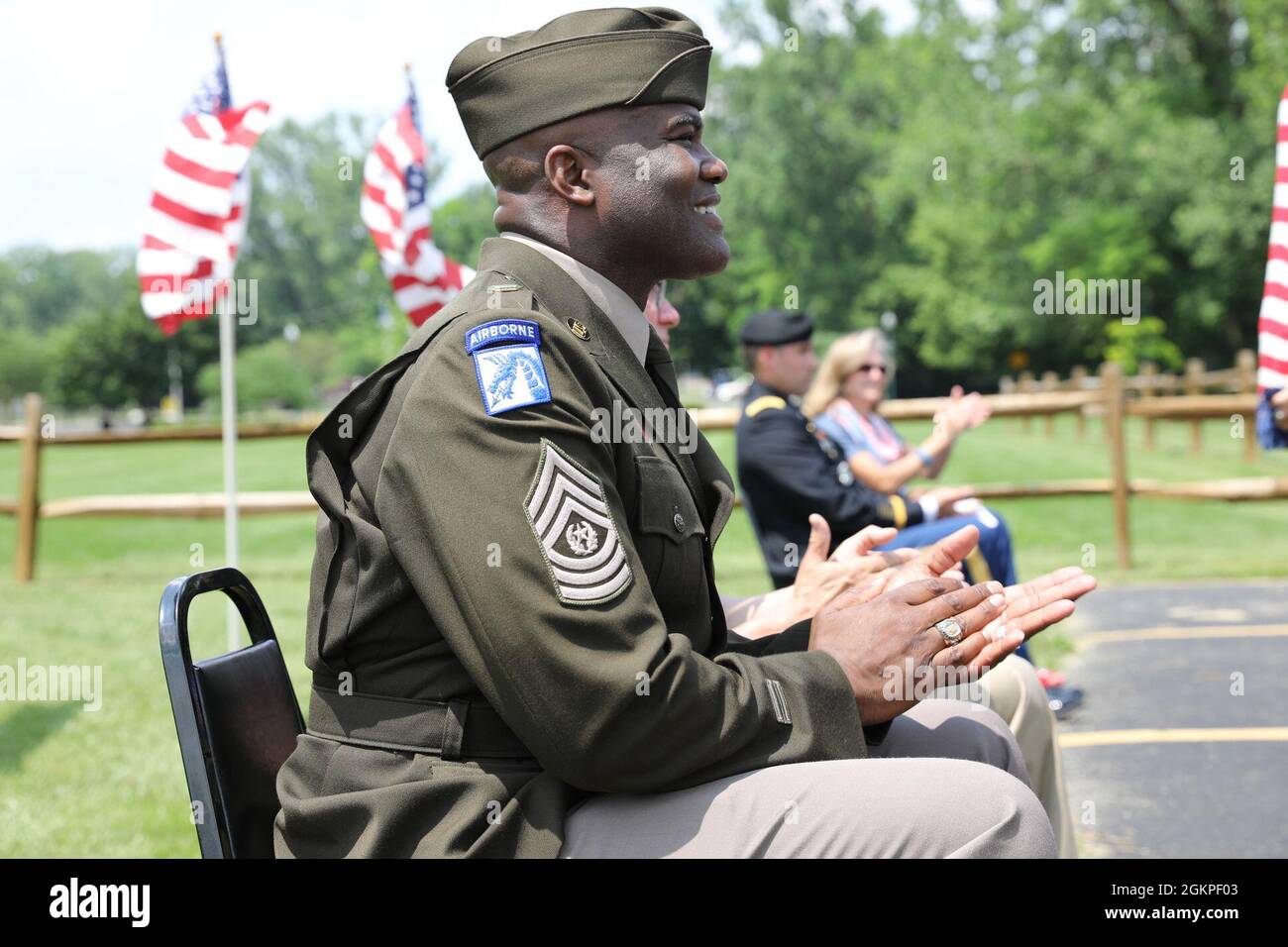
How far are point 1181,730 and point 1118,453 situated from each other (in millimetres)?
5791

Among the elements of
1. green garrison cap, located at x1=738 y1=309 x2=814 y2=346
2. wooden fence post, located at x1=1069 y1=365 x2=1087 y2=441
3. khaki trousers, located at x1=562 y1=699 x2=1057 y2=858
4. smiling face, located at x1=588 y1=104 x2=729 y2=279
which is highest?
smiling face, located at x1=588 y1=104 x2=729 y2=279

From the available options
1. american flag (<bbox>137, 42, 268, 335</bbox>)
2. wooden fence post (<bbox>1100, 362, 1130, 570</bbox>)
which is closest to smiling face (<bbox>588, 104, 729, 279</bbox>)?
american flag (<bbox>137, 42, 268, 335</bbox>)

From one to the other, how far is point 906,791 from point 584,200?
100 centimetres

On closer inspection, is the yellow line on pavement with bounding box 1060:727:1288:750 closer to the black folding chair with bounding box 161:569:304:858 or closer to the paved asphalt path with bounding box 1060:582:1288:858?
the paved asphalt path with bounding box 1060:582:1288:858

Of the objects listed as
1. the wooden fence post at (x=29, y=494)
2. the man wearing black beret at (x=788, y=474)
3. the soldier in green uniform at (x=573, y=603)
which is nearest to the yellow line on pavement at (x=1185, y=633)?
the man wearing black beret at (x=788, y=474)

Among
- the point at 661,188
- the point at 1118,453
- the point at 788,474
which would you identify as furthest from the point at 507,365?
the point at 1118,453

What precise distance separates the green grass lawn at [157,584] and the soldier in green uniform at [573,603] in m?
2.92

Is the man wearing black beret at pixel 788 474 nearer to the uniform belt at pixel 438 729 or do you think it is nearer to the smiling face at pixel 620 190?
the smiling face at pixel 620 190

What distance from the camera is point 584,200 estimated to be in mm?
2051

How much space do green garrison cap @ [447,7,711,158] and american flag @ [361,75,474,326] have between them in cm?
708

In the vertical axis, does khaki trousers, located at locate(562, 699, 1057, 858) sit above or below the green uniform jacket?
below

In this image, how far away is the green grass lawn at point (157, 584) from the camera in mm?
4863

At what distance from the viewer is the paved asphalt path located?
4180 mm

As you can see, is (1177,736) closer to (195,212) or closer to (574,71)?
(574,71)
